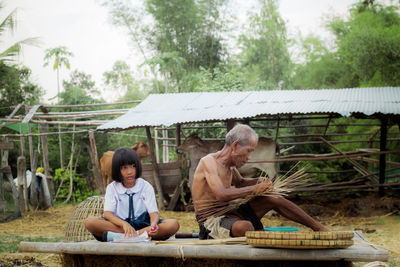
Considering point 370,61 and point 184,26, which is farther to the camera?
point 184,26

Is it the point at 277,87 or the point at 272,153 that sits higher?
the point at 277,87

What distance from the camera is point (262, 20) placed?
2127cm

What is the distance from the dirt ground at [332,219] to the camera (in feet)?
25.4

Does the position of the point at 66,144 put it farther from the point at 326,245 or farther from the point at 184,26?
the point at 326,245

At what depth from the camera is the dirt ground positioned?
7746mm

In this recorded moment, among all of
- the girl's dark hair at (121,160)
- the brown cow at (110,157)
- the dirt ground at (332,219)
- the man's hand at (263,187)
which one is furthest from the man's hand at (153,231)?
the brown cow at (110,157)

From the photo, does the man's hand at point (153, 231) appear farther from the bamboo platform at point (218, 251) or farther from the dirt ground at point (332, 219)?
the dirt ground at point (332, 219)

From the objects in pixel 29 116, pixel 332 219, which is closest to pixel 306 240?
pixel 332 219

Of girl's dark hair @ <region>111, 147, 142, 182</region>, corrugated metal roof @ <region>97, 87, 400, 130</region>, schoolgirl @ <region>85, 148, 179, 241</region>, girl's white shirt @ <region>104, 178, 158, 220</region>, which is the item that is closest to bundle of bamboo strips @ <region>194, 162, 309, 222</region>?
schoolgirl @ <region>85, 148, 179, 241</region>

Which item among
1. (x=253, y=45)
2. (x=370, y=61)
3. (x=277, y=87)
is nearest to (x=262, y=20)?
(x=253, y=45)

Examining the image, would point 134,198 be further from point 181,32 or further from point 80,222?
point 181,32

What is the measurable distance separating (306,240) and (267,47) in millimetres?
18660

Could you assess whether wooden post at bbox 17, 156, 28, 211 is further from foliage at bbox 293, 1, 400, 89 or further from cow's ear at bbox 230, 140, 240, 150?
foliage at bbox 293, 1, 400, 89

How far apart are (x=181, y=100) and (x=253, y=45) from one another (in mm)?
11494
